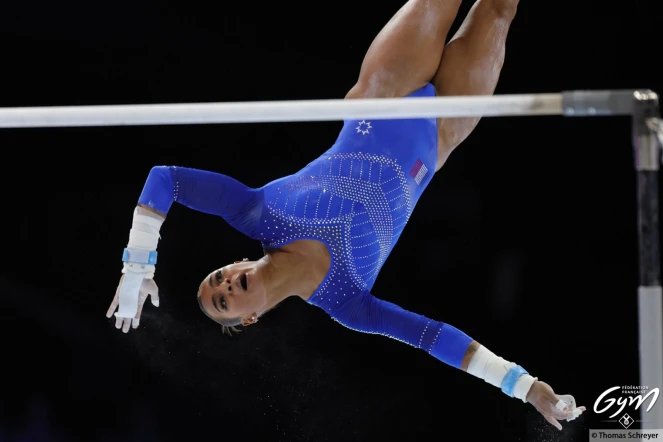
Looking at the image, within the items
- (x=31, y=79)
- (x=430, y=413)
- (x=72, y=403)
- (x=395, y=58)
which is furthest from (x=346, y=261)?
→ (x=31, y=79)

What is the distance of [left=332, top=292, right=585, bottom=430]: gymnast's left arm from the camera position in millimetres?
2432

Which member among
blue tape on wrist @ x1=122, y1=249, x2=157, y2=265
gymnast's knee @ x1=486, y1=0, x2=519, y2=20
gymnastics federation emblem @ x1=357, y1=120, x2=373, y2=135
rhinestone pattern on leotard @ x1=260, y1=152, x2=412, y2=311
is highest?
gymnast's knee @ x1=486, y1=0, x2=519, y2=20

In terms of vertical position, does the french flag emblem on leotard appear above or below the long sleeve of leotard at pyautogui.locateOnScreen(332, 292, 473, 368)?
above

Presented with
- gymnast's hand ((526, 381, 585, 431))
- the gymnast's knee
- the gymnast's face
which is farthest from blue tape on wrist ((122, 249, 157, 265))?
the gymnast's knee

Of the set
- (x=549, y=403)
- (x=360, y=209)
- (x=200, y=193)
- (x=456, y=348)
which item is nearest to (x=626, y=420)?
(x=549, y=403)

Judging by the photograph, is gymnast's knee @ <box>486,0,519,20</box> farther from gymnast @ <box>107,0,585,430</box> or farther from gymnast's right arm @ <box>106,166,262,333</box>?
gymnast's right arm @ <box>106,166,262,333</box>

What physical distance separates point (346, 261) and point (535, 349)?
1.10 metres

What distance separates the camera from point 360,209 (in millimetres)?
2553

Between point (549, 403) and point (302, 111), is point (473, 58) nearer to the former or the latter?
point (302, 111)

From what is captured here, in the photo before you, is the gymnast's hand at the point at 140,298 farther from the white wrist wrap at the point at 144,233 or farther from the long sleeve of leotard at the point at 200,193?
the long sleeve of leotard at the point at 200,193

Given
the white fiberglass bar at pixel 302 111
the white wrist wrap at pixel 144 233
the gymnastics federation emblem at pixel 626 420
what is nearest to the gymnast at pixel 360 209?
the white wrist wrap at pixel 144 233

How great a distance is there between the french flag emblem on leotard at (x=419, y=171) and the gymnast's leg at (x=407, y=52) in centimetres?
25

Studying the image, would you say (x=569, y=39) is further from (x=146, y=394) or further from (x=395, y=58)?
(x=146, y=394)

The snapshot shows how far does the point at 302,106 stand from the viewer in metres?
1.85
